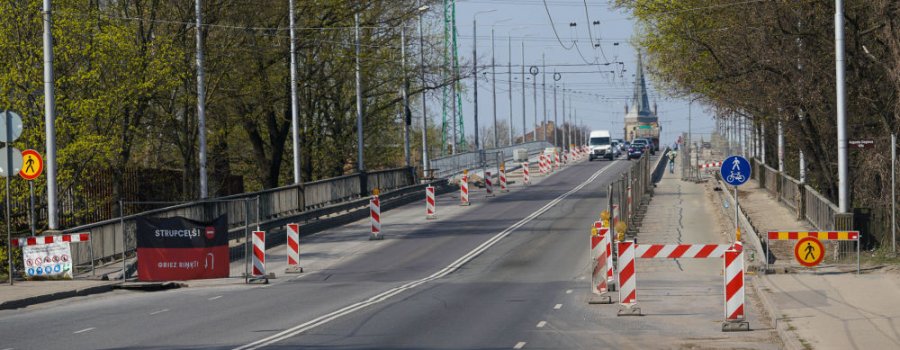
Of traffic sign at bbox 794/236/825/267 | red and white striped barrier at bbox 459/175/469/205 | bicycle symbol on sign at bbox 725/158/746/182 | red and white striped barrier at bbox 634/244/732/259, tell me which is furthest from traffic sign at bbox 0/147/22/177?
red and white striped barrier at bbox 459/175/469/205

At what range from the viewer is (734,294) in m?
16.1

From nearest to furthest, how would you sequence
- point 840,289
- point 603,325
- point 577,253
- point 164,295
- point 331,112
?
1. point 603,325
2. point 840,289
3. point 164,295
4. point 577,253
5. point 331,112

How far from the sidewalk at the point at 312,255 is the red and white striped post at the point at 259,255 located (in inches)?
15.3

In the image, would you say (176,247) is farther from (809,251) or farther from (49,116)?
(809,251)

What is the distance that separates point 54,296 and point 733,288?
1209 cm

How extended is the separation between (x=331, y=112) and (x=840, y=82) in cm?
3298

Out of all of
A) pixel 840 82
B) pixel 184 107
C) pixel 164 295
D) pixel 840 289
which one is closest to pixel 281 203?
pixel 184 107

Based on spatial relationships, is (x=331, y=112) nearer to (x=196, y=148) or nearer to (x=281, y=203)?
(x=196, y=148)

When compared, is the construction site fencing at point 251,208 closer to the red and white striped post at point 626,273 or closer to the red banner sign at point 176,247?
the red banner sign at point 176,247

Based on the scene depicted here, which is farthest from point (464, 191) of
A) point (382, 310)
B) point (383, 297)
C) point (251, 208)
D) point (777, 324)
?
point (777, 324)

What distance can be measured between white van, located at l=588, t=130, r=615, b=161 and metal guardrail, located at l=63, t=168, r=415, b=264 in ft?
139

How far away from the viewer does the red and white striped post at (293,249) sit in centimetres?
2725

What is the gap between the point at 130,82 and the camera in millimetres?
31312

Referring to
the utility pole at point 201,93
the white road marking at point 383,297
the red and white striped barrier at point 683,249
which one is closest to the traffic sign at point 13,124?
the white road marking at point 383,297
